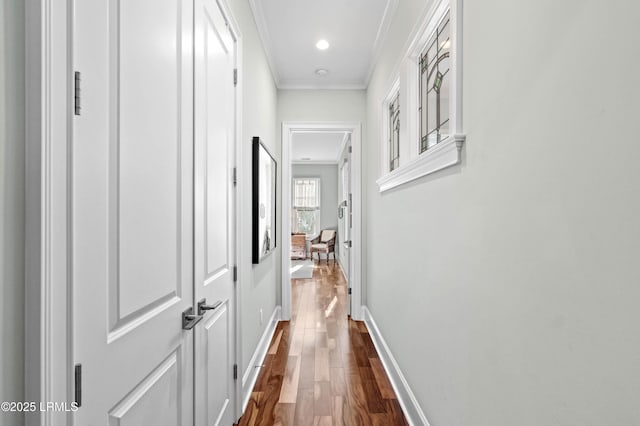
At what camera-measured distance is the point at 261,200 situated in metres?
2.78

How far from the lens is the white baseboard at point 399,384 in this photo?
1886 millimetres

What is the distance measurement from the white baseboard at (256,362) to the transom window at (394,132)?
6.14ft

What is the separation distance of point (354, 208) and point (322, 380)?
2017 mm

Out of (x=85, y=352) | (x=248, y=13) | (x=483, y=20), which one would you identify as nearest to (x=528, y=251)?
(x=483, y=20)

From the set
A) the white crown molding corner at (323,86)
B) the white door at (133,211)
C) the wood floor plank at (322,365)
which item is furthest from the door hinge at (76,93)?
the white crown molding corner at (323,86)

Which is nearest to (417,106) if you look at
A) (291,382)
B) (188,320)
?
Result: (188,320)

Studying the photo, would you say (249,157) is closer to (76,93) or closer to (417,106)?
(417,106)

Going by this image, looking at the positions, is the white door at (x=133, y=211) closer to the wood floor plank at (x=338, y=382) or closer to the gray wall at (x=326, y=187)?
the wood floor plank at (x=338, y=382)

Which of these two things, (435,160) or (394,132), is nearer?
(435,160)

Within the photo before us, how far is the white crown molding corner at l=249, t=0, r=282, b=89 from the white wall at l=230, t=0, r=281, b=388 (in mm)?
68

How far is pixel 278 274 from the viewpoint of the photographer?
3.94m

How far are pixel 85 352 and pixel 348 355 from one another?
2.56 m

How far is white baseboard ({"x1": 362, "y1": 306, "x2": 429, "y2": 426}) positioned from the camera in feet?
Result: 6.19

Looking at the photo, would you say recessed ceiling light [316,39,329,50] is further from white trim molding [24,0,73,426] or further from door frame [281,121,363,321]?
white trim molding [24,0,73,426]
